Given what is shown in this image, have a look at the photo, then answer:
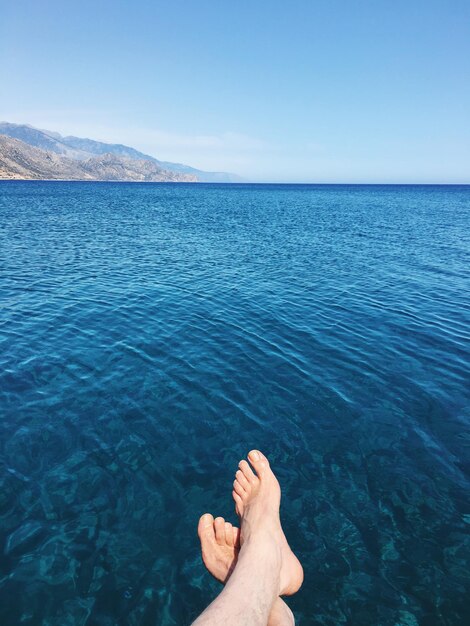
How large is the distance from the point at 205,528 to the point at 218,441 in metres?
2.97

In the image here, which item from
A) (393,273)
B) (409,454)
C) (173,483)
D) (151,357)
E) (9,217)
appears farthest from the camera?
(9,217)

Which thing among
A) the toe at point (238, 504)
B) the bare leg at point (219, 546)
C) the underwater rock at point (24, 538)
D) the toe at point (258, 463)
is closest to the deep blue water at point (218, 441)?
the underwater rock at point (24, 538)

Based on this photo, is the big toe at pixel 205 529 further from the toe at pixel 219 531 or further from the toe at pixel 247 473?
the toe at pixel 247 473

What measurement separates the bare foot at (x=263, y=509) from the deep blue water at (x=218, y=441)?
2.64 feet

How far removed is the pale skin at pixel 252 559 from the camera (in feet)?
10.7

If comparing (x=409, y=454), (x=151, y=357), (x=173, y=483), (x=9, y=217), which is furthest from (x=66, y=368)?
(x=9, y=217)

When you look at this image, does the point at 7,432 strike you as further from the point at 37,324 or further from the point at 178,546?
the point at 37,324

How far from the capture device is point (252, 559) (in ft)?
13.3

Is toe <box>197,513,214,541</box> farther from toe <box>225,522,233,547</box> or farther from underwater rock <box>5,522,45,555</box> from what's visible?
underwater rock <box>5,522,45,555</box>

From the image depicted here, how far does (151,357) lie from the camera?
11211 mm

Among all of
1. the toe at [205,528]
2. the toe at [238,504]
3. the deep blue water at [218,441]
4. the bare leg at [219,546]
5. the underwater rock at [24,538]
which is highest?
the toe at [205,528]

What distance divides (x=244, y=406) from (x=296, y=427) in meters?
1.52

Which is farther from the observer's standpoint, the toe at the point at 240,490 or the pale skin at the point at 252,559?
the toe at the point at 240,490

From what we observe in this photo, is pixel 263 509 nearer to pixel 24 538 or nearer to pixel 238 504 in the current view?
pixel 238 504
